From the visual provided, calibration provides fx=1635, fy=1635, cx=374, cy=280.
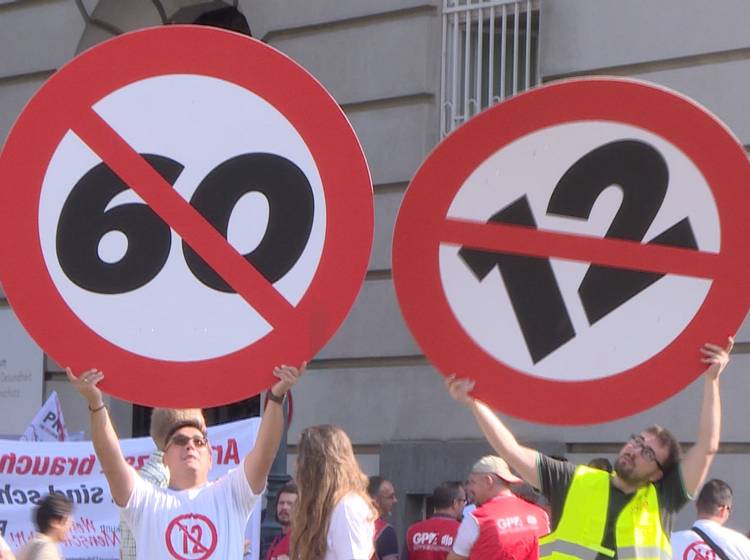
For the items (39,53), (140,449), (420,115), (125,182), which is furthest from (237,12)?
(125,182)

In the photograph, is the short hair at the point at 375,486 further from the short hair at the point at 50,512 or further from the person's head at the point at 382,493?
the short hair at the point at 50,512

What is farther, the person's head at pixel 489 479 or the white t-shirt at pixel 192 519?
the person's head at pixel 489 479

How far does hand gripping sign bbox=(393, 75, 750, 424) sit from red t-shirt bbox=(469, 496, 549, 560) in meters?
3.28

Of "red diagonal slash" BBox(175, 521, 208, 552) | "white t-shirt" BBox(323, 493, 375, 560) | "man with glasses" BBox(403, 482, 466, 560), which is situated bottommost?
"red diagonal slash" BBox(175, 521, 208, 552)

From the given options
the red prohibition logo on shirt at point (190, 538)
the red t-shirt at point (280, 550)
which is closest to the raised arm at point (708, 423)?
the red prohibition logo on shirt at point (190, 538)

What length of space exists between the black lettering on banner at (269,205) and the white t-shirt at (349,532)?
3.25 feet

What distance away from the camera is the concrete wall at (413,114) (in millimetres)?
10141

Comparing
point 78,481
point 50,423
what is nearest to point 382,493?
point 78,481

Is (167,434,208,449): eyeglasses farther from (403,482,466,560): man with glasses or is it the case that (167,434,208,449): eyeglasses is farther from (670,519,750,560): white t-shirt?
(403,482,466,560): man with glasses

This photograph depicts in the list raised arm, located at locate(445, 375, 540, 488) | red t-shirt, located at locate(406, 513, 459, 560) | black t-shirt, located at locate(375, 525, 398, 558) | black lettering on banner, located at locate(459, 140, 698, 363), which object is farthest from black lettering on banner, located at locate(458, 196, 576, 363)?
red t-shirt, located at locate(406, 513, 459, 560)

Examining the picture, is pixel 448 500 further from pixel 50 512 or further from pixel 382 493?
pixel 50 512

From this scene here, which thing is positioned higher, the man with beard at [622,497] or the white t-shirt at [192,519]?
the man with beard at [622,497]

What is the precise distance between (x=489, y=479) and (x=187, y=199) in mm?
3685

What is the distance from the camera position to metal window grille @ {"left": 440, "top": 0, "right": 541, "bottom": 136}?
11.4 metres
